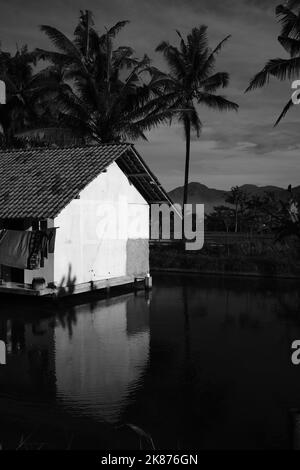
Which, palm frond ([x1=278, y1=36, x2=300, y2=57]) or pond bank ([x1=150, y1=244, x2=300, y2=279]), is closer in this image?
palm frond ([x1=278, y1=36, x2=300, y2=57])

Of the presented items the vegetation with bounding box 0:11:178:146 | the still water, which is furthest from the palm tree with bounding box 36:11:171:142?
the still water

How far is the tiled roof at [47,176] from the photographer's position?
1734 centimetres

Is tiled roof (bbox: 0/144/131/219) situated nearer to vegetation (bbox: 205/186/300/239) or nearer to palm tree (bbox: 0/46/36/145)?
palm tree (bbox: 0/46/36/145)

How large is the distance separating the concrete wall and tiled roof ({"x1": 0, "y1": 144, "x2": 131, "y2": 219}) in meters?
0.73

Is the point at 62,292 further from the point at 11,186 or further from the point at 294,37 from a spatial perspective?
the point at 294,37

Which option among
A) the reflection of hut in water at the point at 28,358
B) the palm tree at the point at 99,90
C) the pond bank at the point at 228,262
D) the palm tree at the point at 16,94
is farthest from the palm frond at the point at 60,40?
the reflection of hut in water at the point at 28,358

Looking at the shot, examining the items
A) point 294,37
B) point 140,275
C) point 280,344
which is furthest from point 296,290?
point 294,37

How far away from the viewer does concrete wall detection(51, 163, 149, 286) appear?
18.0m

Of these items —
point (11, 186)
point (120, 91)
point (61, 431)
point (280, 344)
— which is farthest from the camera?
point (120, 91)

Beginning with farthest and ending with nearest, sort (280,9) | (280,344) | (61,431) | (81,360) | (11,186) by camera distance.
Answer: (280,9) < (11,186) < (280,344) < (81,360) < (61,431)

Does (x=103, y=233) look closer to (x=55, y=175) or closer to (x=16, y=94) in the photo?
(x=55, y=175)

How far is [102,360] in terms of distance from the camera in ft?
35.9

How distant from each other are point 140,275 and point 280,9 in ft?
44.7

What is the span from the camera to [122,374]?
994 centimetres
